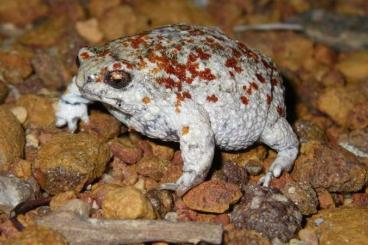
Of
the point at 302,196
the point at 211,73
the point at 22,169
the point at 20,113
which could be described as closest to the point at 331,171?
A: the point at 302,196

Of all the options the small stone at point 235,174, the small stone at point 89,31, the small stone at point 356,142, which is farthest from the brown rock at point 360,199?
the small stone at point 89,31

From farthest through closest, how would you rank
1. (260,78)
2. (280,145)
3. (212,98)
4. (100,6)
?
(100,6), (280,145), (260,78), (212,98)

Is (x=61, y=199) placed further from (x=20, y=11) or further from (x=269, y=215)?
(x=20, y=11)

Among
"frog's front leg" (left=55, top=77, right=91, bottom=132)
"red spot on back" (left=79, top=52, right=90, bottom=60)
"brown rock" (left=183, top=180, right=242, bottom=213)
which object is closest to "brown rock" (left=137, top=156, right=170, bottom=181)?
"brown rock" (left=183, top=180, right=242, bottom=213)

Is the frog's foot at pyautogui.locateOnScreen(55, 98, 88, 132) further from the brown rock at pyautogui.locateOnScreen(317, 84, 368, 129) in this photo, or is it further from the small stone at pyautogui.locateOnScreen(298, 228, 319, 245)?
the brown rock at pyautogui.locateOnScreen(317, 84, 368, 129)

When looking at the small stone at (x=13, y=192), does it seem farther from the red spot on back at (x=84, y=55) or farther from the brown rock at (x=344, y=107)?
the brown rock at (x=344, y=107)
